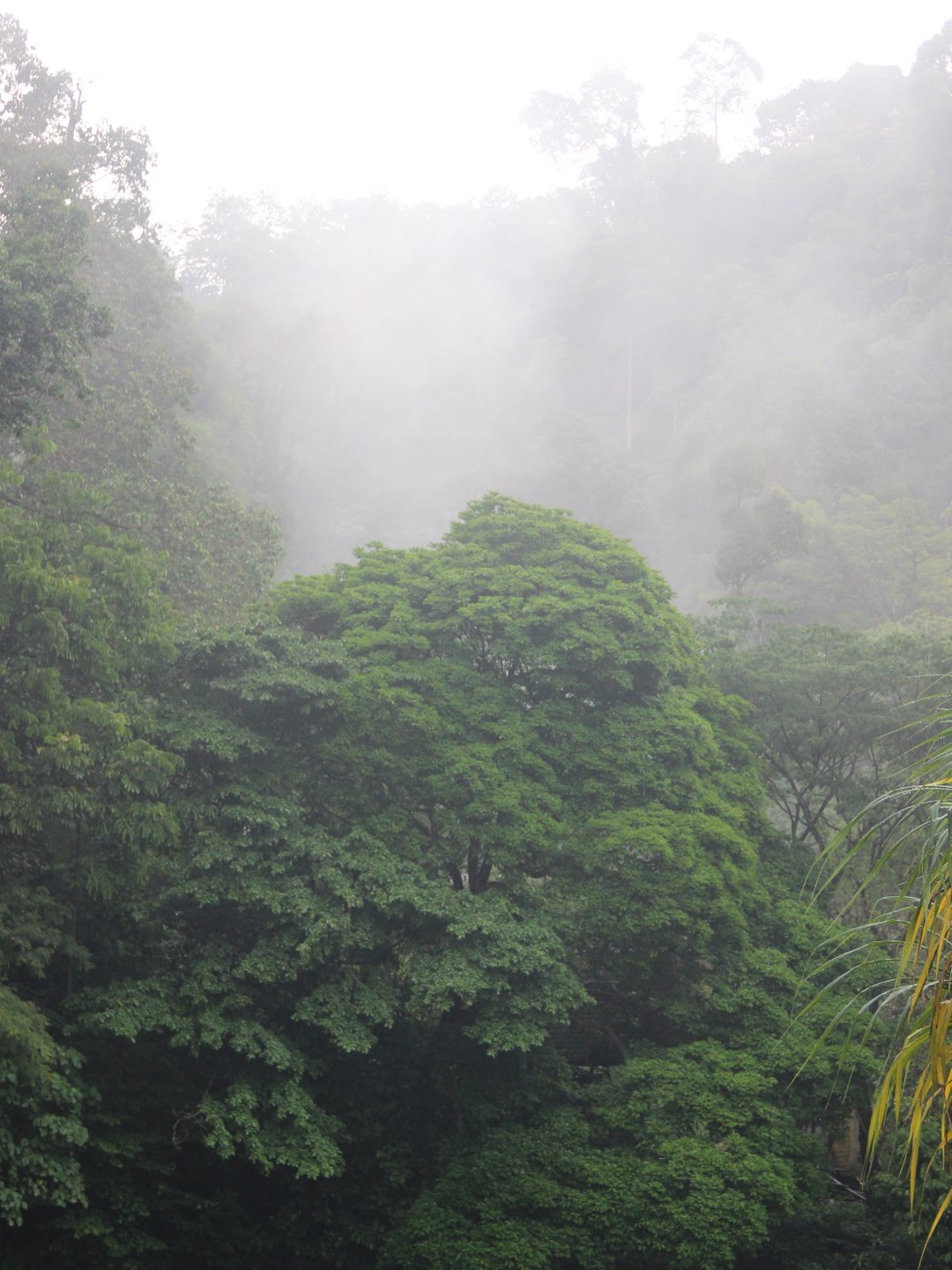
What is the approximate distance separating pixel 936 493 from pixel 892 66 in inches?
877

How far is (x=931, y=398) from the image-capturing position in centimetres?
3816

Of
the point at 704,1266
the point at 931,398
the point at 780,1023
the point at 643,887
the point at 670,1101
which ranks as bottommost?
the point at 704,1266

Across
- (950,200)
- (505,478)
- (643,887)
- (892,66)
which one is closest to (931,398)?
(950,200)

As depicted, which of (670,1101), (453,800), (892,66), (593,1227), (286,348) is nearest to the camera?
(593,1227)

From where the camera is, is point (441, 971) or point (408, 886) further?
point (408, 886)

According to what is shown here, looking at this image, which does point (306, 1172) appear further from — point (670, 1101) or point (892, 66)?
point (892, 66)

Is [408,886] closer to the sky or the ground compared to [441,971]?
closer to the sky

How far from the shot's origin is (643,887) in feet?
40.0

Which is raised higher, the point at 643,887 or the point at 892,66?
the point at 892,66

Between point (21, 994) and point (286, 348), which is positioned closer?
point (21, 994)

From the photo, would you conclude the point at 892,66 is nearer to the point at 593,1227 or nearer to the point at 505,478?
the point at 505,478

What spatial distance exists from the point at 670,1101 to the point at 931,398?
106 feet

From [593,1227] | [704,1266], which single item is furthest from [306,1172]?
[704,1266]

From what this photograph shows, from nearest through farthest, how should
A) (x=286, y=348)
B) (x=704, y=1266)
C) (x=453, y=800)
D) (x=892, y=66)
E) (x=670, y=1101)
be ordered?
(x=704, y=1266)
(x=670, y=1101)
(x=453, y=800)
(x=286, y=348)
(x=892, y=66)
